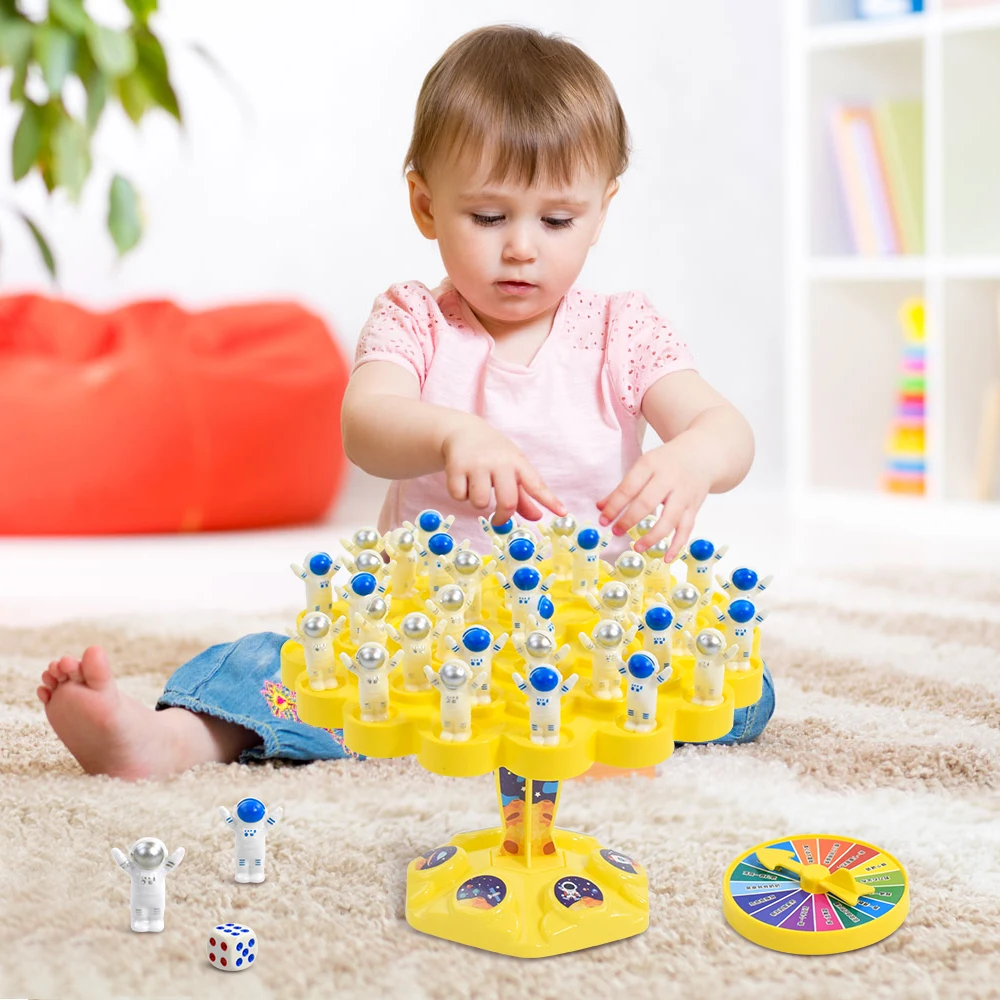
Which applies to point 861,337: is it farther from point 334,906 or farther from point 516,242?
point 334,906

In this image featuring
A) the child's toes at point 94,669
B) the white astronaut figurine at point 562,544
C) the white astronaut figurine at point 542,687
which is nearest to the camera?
the white astronaut figurine at point 542,687

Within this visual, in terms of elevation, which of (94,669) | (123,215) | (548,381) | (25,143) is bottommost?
(94,669)

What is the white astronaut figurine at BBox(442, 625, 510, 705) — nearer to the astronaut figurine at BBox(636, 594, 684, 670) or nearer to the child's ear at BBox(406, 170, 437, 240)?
the astronaut figurine at BBox(636, 594, 684, 670)

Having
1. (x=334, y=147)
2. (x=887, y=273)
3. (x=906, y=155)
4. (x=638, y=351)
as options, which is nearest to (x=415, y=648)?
(x=638, y=351)

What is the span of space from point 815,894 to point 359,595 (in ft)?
1.11

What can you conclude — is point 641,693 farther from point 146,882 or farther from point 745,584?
point 146,882

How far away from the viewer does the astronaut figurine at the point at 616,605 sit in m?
0.78

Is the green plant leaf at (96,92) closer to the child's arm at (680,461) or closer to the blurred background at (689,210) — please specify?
the blurred background at (689,210)

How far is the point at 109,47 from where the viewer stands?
2.07 metres

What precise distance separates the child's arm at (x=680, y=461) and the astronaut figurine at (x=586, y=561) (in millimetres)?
21


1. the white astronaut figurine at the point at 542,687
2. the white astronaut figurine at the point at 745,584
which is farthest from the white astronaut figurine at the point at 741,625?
the white astronaut figurine at the point at 542,687

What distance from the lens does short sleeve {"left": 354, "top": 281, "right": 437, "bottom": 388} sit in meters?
1.12

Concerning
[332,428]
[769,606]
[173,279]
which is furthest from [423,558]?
[173,279]

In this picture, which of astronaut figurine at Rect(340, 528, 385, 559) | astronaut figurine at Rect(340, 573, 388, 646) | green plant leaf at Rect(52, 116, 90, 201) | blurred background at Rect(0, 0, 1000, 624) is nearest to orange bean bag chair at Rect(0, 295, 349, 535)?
blurred background at Rect(0, 0, 1000, 624)
